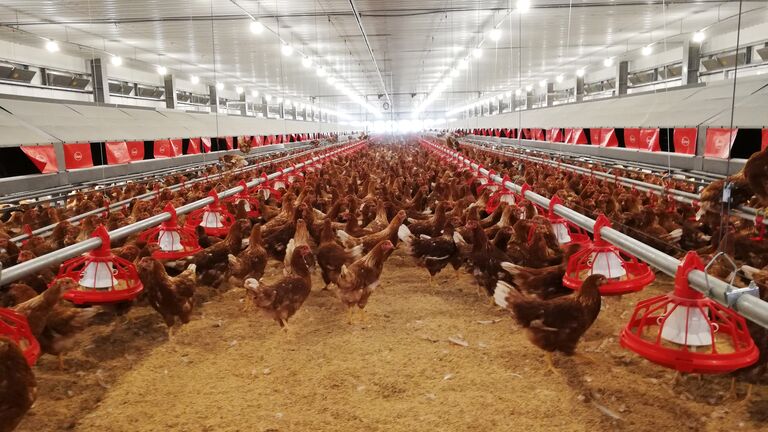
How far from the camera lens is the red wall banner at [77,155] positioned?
10.3 meters

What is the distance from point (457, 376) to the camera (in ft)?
11.9

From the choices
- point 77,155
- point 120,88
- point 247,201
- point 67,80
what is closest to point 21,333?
point 247,201

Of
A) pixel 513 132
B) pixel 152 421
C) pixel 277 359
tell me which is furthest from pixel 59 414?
pixel 513 132

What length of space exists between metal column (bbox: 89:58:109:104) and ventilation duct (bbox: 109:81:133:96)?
2.10 meters

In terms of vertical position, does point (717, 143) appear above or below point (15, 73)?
below

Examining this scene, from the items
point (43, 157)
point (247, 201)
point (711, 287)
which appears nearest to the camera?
point (711, 287)

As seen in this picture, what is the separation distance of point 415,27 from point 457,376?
602 inches

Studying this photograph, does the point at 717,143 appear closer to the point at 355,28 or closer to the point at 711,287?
the point at 711,287

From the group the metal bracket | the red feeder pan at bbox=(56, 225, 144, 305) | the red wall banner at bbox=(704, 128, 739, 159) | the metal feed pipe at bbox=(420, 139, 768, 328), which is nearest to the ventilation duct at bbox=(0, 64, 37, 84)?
the red feeder pan at bbox=(56, 225, 144, 305)

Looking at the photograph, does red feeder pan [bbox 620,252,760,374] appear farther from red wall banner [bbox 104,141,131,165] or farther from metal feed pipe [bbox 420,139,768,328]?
red wall banner [bbox 104,141,131,165]

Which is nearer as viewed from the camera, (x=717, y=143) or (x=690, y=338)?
(x=690, y=338)

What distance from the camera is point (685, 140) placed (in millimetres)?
10039

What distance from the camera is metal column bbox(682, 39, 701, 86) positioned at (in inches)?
714

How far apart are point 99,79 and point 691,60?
2409cm
